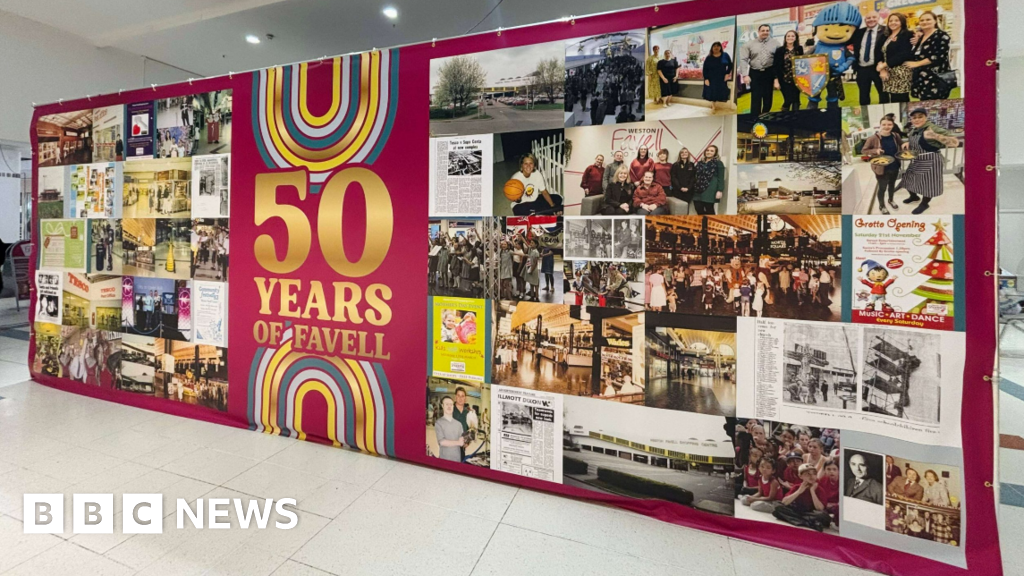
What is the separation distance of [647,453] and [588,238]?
1066 mm

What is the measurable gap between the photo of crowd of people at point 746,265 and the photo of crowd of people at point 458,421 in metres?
1.06

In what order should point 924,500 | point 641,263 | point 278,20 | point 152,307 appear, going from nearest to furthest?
point 924,500 < point 641,263 < point 152,307 < point 278,20

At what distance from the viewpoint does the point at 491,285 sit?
250 centimetres

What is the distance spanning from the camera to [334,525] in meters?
2.12

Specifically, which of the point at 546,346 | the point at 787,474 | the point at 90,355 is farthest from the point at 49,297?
the point at 787,474

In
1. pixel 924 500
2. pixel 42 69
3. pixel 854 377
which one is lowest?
pixel 924 500

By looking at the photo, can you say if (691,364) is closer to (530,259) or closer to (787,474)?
(787,474)

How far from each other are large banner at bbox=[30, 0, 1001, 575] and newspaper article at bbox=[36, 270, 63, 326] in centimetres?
146

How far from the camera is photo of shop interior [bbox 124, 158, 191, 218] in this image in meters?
3.34

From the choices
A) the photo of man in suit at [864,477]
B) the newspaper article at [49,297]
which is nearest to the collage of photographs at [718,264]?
the photo of man in suit at [864,477]

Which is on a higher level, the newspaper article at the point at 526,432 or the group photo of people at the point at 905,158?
the group photo of people at the point at 905,158

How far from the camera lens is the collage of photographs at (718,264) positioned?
1.84 meters

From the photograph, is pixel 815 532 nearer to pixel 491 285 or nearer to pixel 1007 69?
pixel 491 285

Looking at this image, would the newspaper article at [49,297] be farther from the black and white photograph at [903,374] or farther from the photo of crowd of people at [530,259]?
the black and white photograph at [903,374]
